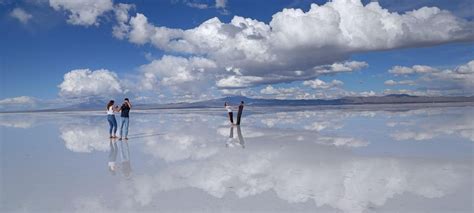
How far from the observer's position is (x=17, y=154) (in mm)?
15500

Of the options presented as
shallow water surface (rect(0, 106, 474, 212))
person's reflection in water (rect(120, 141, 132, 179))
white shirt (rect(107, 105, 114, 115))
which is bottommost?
shallow water surface (rect(0, 106, 474, 212))

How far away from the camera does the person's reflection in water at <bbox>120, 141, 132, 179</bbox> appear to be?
1083 centimetres

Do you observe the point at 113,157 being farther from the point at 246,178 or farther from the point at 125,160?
the point at 246,178

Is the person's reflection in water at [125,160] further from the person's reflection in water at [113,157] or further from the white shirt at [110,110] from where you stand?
the white shirt at [110,110]

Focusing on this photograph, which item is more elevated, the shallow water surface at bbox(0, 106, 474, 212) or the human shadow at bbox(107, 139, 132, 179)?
the human shadow at bbox(107, 139, 132, 179)

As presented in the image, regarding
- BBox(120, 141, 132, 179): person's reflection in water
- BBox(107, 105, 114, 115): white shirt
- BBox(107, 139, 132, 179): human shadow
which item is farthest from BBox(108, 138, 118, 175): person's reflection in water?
BBox(107, 105, 114, 115): white shirt

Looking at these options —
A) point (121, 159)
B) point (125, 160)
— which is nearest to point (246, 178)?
point (125, 160)

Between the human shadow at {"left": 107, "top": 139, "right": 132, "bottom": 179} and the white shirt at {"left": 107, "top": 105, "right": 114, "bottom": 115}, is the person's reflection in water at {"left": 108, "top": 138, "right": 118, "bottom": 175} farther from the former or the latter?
the white shirt at {"left": 107, "top": 105, "right": 114, "bottom": 115}

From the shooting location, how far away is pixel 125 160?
13.2 meters

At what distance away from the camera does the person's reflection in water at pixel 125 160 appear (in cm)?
1083

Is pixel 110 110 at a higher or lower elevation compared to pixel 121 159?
higher

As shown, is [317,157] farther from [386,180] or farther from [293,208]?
[293,208]

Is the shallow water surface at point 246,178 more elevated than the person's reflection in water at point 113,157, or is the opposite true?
the person's reflection in water at point 113,157

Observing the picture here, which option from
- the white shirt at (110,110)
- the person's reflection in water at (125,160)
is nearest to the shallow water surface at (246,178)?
the person's reflection in water at (125,160)
